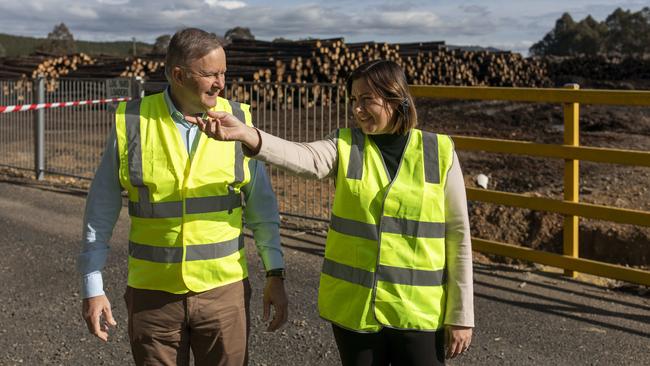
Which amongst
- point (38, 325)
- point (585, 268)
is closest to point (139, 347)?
point (38, 325)

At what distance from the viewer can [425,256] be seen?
2684 millimetres

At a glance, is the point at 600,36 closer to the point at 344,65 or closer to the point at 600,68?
the point at 600,68

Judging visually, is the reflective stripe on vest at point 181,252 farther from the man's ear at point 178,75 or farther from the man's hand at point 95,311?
the man's ear at point 178,75

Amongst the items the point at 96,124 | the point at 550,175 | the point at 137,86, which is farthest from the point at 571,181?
the point at 96,124

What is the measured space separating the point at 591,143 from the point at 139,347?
42.0 ft

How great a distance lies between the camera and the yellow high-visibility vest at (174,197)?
268 cm

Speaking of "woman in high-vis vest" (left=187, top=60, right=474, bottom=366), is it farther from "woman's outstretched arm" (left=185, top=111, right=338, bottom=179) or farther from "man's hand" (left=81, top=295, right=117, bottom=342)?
"man's hand" (left=81, top=295, right=117, bottom=342)

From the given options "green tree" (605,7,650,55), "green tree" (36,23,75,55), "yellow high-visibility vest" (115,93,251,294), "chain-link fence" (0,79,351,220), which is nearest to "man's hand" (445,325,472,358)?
"yellow high-visibility vest" (115,93,251,294)

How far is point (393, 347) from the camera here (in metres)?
2.68

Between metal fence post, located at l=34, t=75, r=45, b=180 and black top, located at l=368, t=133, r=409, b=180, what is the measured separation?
9.68 meters

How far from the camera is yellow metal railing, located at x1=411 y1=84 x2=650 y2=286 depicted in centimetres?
608

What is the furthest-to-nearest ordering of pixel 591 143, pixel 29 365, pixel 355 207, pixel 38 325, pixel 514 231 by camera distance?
pixel 591 143 → pixel 514 231 → pixel 38 325 → pixel 29 365 → pixel 355 207

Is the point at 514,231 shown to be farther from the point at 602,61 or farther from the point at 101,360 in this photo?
the point at 602,61

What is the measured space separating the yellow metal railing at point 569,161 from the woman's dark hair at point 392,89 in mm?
3836
